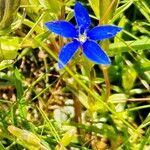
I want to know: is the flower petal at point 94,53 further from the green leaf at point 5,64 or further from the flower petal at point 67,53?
the green leaf at point 5,64

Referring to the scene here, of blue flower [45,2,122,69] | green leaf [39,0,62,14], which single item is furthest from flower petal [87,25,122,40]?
green leaf [39,0,62,14]

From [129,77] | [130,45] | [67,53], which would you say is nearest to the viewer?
[67,53]

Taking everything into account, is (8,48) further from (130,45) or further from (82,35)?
(130,45)

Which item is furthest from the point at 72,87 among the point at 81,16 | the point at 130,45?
the point at 81,16

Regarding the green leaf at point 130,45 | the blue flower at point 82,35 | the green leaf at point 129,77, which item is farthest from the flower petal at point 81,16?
the green leaf at point 129,77

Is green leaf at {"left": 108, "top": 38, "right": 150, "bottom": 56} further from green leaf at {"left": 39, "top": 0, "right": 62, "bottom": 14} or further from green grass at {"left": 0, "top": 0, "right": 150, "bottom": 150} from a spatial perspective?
green leaf at {"left": 39, "top": 0, "right": 62, "bottom": 14}
